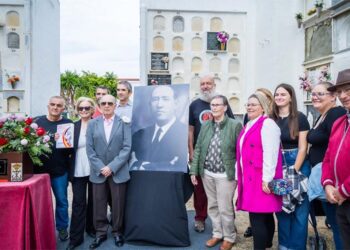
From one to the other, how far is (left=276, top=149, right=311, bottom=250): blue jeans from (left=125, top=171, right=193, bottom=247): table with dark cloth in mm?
854

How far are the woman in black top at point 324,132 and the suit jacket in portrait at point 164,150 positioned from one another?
3.76ft

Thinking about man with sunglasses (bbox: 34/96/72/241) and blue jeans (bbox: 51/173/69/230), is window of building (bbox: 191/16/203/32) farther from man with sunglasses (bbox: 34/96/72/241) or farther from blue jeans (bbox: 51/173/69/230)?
blue jeans (bbox: 51/173/69/230)

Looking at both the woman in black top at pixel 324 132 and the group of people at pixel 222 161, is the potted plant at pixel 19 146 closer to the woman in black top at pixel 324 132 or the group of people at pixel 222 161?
the group of people at pixel 222 161

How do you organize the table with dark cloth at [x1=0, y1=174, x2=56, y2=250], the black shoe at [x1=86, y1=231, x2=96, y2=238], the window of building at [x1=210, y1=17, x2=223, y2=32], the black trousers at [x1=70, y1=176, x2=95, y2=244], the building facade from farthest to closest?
the window of building at [x1=210, y1=17, x2=223, y2=32] < the building facade < the black shoe at [x1=86, y1=231, x2=96, y2=238] < the black trousers at [x1=70, y1=176, x2=95, y2=244] < the table with dark cloth at [x1=0, y1=174, x2=56, y2=250]

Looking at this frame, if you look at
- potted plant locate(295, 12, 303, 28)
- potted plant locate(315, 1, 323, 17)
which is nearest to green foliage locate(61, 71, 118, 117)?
potted plant locate(295, 12, 303, 28)

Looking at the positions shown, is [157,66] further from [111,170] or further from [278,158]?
[278,158]

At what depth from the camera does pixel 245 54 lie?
7.91m

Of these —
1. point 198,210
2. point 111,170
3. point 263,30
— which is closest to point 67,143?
point 111,170

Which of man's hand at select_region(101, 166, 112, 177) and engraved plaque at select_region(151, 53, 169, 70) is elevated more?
engraved plaque at select_region(151, 53, 169, 70)

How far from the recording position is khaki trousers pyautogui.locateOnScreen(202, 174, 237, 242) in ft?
9.63

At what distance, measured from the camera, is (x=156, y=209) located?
3109 millimetres

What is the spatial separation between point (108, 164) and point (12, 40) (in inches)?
205

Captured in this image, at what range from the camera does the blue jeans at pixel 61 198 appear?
318cm

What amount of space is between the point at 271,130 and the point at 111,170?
1403 millimetres
